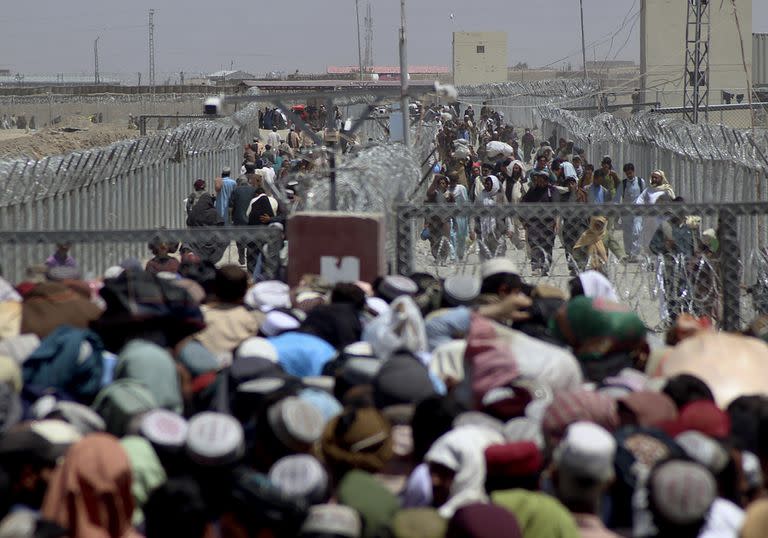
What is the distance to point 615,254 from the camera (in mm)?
9430

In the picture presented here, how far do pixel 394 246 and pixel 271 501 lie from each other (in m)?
3.20

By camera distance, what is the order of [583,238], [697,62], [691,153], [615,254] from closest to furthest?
[615,254], [583,238], [691,153], [697,62]

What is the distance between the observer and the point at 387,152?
946cm

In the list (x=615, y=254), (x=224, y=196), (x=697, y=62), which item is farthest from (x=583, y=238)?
(x=697, y=62)

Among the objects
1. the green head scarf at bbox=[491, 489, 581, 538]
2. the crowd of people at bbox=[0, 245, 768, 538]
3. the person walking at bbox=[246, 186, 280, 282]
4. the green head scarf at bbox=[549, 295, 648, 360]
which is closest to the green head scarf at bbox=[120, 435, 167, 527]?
the crowd of people at bbox=[0, 245, 768, 538]

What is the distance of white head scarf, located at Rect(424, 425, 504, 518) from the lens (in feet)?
12.3

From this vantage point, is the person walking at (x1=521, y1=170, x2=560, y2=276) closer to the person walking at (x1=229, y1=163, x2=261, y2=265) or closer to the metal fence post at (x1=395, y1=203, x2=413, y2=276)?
the metal fence post at (x1=395, y1=203, x2=413, y2=276)

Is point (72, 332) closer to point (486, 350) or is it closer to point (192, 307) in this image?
point (192, 307)

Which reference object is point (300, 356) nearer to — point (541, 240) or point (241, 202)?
point (541, 240)

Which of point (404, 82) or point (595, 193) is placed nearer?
point (404, 82)

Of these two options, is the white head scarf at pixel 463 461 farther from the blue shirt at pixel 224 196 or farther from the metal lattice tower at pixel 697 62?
the metal lattice tower at pixel 697 62

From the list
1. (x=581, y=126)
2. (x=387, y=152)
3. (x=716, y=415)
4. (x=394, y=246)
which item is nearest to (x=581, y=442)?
(x=716, y=415)

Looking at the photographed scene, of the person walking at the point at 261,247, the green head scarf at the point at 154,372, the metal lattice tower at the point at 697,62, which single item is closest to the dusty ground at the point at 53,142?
the metal lattice tower at the point at 697,62

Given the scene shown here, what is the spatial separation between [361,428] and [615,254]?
5.77 m
